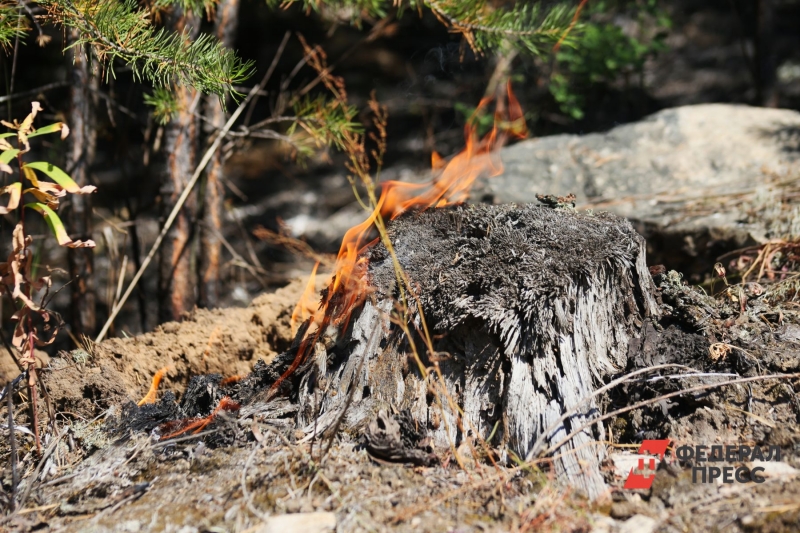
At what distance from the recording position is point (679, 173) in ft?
14.3

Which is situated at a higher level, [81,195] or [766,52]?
[766,52]

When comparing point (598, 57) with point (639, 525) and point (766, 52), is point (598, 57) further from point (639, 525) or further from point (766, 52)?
point (639, 525)

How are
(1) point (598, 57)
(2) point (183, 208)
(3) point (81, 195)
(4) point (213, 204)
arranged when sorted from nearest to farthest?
(3) point (81, 195) → (2) point (183, 208) → (4) point (213, 204) → (1) point (598, 57)

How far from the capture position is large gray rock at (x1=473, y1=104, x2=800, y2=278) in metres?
3.76

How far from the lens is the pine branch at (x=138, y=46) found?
216cm

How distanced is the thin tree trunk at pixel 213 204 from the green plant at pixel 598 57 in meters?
2.94

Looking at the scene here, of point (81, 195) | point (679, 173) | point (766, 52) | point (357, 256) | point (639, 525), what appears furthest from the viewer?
point (766, 52)

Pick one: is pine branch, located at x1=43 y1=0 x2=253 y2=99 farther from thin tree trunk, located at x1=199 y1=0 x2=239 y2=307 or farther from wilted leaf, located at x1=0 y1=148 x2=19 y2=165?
thin tree trunk, located at x1=199 y1=0 x2=239 y2=307

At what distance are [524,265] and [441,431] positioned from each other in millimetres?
640

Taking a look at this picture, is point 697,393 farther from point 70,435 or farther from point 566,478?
point 70,435

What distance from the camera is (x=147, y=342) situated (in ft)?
9.49

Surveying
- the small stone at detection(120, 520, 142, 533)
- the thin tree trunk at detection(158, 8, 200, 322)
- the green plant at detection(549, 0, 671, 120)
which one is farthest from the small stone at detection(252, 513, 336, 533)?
the green plant at detection(549, 0, 671, 120)

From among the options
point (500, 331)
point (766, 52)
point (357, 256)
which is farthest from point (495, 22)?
point (766, 52)

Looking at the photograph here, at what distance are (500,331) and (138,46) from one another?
160 cm
